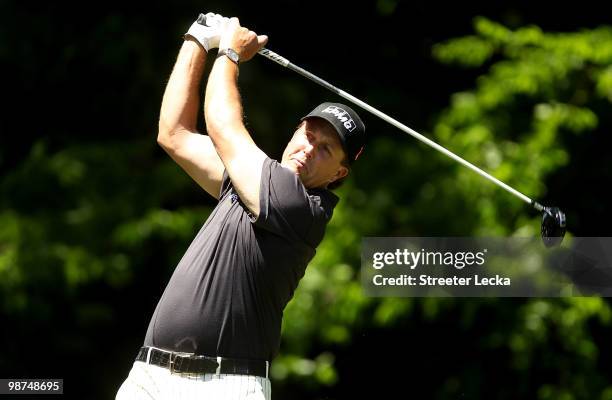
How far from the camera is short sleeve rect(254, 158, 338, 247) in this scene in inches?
116

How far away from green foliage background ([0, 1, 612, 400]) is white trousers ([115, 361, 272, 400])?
3085 mm

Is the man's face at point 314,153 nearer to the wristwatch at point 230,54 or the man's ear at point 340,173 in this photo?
the man's ear at point 340,173

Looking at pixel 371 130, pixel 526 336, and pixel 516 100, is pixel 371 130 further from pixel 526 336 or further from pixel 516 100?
pixel 526 336

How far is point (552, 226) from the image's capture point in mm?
3643

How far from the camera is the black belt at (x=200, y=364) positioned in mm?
2926

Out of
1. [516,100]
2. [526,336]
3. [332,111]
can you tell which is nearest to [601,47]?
[516,100]

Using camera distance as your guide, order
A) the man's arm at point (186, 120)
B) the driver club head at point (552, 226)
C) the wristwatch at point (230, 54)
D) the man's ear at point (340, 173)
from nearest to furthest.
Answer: the wristwatch at point (230, 54) → the man's ear at point (340, 173) → the man's arm at point (186, 120) → the driver club head at point (552, 226)

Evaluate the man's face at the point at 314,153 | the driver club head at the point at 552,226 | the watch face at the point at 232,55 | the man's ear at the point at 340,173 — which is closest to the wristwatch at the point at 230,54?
the watch face at the point at 232,55

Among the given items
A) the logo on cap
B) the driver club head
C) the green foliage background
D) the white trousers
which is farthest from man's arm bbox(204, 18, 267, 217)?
the green foliage background

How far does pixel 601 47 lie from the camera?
6121 millimetres

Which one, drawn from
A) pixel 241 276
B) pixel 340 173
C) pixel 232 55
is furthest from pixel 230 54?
pixel 241 276

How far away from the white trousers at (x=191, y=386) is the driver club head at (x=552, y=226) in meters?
1.20

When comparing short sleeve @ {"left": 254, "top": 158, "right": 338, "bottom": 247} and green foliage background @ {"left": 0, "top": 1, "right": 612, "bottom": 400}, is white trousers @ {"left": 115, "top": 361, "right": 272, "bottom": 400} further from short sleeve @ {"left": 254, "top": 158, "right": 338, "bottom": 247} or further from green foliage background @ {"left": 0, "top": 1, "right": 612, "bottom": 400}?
green foliage background @ {"left": 0, "top": 1, "right": 612, "bottom": 400}

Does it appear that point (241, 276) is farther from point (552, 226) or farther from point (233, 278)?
point (552, 226)
